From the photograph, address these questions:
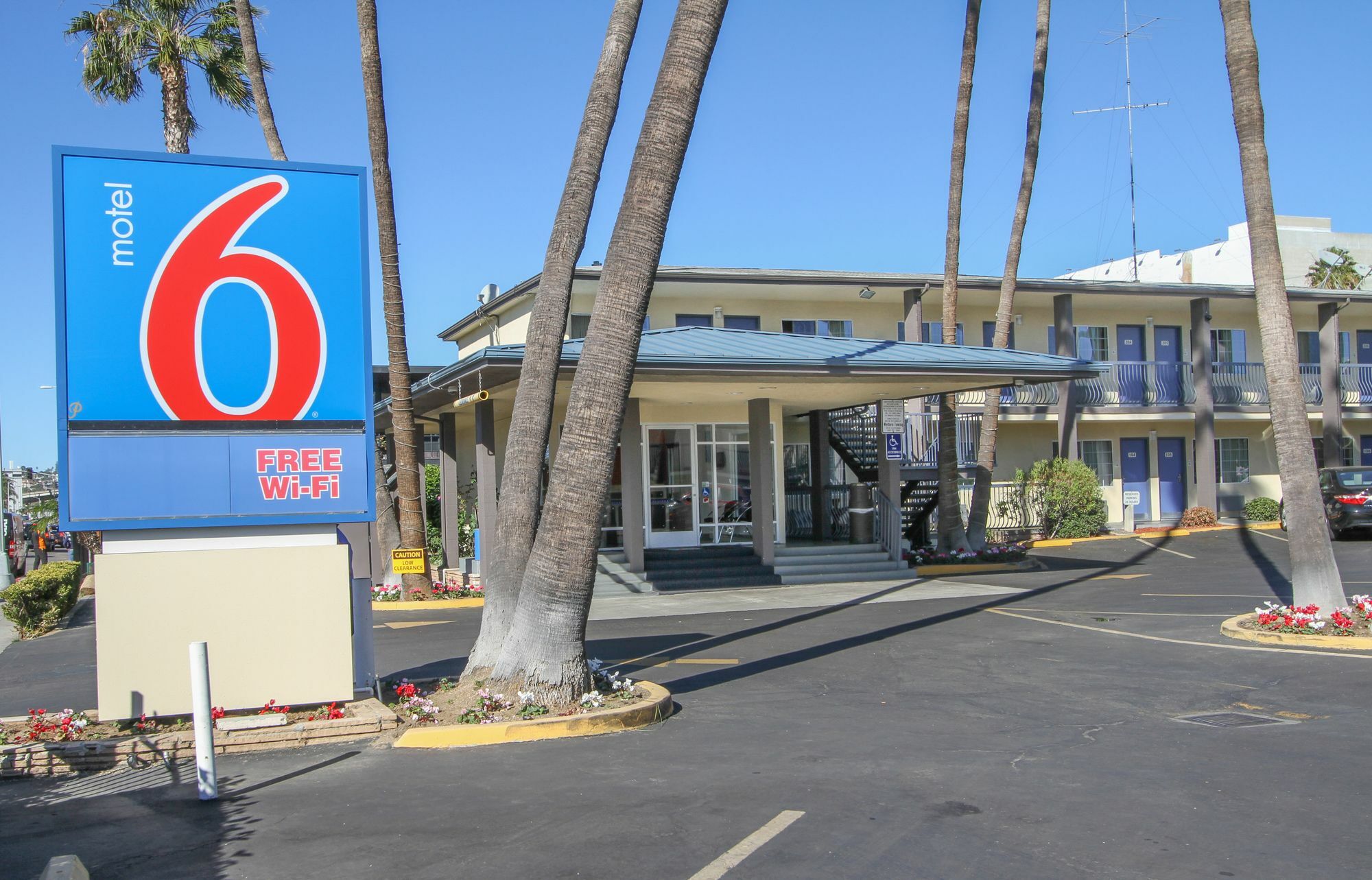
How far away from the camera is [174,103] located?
21.4 metres

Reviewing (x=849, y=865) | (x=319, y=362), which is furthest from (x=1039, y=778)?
(x=319, y=362)

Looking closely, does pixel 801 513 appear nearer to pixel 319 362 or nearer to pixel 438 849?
pixel 319 362

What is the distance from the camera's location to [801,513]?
83.8 feet

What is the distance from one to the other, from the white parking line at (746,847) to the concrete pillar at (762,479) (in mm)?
14691

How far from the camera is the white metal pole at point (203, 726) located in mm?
6910

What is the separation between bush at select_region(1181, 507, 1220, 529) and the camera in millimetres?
30297

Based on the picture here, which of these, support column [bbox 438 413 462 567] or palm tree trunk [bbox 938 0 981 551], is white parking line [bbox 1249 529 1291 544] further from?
support column [bbox 438 413 462 567]

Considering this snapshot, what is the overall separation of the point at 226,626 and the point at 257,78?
1306cm

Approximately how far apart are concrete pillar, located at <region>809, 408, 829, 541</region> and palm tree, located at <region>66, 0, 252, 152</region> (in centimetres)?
1349

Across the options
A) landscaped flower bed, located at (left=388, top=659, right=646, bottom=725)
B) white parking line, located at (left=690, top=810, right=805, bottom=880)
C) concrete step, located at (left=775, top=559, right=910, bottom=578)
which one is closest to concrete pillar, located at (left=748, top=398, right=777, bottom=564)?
concrete step, located at (left=775, top=559, right=910, bottom=578)

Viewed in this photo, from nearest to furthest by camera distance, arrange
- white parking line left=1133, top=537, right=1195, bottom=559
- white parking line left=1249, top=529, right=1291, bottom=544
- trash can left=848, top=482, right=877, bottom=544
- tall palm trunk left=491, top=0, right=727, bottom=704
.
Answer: tall palm trunk left=491, top=0, right=727, bottom=704, trash can left=848, top=482, right=877, bottom=544, white parking line left=1133, top=537, right=1195, bottom=559, white parking line left=1249, top=529, right=1291, bottom=544

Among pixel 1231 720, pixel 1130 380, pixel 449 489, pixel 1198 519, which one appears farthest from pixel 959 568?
pixel 1231 720

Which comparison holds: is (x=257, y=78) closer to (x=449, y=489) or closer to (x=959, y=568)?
(x=449, y=489)

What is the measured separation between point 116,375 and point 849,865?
20.9 feet
